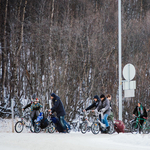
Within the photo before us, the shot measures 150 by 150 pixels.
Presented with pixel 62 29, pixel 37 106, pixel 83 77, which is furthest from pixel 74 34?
pixel 37 106

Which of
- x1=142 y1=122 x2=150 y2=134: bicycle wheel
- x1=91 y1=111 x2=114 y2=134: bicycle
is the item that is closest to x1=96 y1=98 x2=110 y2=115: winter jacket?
x1=91 y1=111 x2=114 y2=134: bicycle

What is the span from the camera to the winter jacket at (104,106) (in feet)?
58.9

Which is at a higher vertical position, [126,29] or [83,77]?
[126,29]

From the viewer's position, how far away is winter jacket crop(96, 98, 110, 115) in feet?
58.9

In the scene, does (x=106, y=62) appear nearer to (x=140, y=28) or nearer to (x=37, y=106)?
(x=140, y=28)

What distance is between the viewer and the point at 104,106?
18109 mm

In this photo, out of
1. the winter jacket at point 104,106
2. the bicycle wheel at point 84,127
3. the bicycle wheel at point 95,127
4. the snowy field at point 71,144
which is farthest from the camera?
the bicycle wheel at point 84,127

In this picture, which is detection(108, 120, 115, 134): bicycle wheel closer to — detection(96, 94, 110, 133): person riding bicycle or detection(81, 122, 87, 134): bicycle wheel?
detection(96, 94, 110, 133): person riding bicycle

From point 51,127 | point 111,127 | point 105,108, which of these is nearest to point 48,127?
point 51,127

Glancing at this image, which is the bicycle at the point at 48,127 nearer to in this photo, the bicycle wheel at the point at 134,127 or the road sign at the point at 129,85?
the road sign at the point at 129,85

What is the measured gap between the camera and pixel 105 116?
18.0 meters

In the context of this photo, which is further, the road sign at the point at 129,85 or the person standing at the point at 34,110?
the person standing at the point at 34,110

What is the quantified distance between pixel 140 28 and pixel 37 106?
1943 cm

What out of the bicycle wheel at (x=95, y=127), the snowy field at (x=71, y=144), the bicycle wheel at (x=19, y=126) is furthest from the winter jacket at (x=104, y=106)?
the snowy field at (x=71, y=144)
